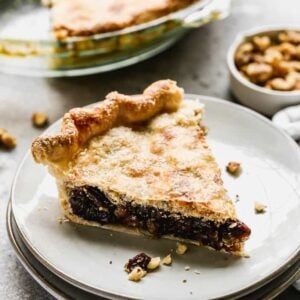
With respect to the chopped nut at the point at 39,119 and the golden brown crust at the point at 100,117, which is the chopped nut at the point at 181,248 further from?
the chopped nut at the point at 39,119

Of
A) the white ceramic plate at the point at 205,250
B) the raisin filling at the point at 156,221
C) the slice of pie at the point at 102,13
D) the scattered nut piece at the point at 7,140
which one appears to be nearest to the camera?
the white ceramic plate at the point at 205,250

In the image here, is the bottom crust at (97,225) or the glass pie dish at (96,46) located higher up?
the glass pie dish at (96,46)

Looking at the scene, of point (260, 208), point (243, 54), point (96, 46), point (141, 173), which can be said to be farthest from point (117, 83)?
point (260, 208)

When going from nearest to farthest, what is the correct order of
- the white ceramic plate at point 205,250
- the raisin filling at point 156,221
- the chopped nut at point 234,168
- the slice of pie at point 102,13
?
the white ceramic plate at point 205,250
the raisin filling at point 156,221
the chopped nut at point 234,168
the slice of pie at point 102,13

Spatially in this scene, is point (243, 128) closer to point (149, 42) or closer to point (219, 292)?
point (149, 42)

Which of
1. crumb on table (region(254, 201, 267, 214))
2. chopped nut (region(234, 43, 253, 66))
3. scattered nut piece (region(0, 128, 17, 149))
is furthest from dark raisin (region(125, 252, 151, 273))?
chopped nut (region(234, 43, 253, 66))

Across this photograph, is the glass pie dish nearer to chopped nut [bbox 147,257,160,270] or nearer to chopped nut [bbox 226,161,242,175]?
chopped nut [bbox 226,161,242,175]

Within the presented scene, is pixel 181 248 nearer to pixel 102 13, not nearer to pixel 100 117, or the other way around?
pixel 100 117

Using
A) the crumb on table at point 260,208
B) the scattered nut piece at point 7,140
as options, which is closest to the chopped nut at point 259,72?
the crumb on table at point 260,208
